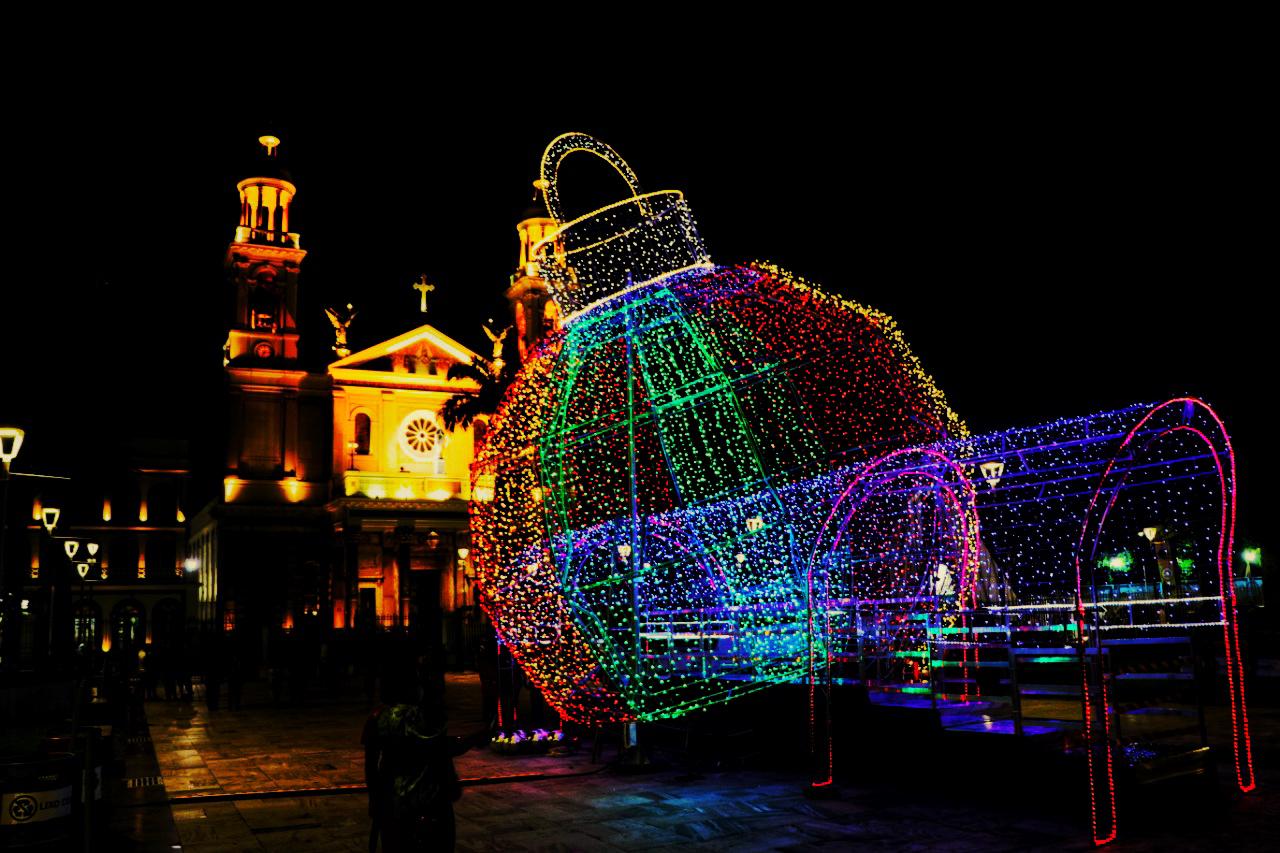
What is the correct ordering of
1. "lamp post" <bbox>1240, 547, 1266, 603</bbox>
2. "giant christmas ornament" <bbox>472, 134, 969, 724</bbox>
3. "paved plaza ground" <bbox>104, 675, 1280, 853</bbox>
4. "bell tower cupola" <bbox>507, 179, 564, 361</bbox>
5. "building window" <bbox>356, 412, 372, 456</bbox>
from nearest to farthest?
"paved plaza ground" <bbox>104, 675, 1280, 853</bbox> < "giant christmas ornament" <bbox>472, 134, 969, 724</bbox> < "lamp post" <bbox>1240, 547, 1266, 603</bbox> < "bell tower cupola" <bbox>507, 179, 564, 361</bbox> < "building window" <bbox>356, 412, 372, 456</bbox>

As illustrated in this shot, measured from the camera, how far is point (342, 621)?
42500mm

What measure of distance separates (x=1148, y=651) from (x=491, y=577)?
12372mm

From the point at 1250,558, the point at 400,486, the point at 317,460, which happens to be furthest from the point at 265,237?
the point at 1250,558

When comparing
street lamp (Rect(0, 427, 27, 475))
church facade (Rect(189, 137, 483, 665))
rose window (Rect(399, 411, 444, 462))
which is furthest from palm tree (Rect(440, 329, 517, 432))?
rose window (Rect(399, 411, 444, 462))

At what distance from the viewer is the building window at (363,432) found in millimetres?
45469

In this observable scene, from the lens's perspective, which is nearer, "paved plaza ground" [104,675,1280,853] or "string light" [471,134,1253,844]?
"paved plaza ground" [104,675,1280,853]

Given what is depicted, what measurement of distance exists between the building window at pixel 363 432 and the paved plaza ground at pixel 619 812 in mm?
32230

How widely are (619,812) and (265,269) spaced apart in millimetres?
41117

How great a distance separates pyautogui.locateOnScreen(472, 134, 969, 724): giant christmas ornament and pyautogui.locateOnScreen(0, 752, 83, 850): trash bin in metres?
4.62

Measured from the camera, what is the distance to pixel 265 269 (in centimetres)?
4578

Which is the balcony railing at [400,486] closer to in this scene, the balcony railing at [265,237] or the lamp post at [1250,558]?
the balcony railing at [265,237]

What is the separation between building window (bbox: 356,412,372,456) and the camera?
149ft

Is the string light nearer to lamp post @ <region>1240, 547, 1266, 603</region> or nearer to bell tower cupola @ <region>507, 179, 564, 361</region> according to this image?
lamp post @ <region>1240, 547, 1266, 603</region>

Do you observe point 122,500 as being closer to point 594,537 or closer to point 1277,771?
point 594,537
